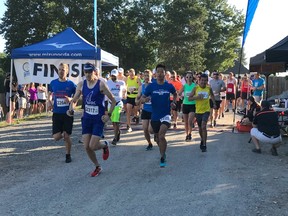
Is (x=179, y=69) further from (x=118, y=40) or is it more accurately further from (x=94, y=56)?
(x=94, y=56)

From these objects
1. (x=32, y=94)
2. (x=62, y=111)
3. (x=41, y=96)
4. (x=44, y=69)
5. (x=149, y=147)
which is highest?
(x=44, y=69)

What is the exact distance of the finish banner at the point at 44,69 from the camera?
41.1 ft

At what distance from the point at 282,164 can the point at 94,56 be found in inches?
266

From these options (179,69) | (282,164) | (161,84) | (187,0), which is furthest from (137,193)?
(187,0)

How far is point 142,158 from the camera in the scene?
817cm

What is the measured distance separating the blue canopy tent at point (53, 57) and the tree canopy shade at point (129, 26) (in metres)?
34.6

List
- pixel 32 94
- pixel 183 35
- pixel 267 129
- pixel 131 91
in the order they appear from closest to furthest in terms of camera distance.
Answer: pixel 267 129
pixel 131 91
pixel 32 94
pixel 183 35

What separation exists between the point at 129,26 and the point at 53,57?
40.1 m

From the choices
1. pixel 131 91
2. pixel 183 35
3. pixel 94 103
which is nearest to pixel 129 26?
pixel 183 35

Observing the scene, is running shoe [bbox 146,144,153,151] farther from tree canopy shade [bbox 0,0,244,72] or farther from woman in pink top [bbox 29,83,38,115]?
tree canopy shade [bbox 0,0,244,72]

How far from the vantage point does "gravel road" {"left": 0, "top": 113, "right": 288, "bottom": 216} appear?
198 inches

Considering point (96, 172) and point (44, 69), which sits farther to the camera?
point (44, 69)

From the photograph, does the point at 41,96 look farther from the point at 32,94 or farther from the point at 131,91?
the point at 131,91

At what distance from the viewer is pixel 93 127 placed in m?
6.60
